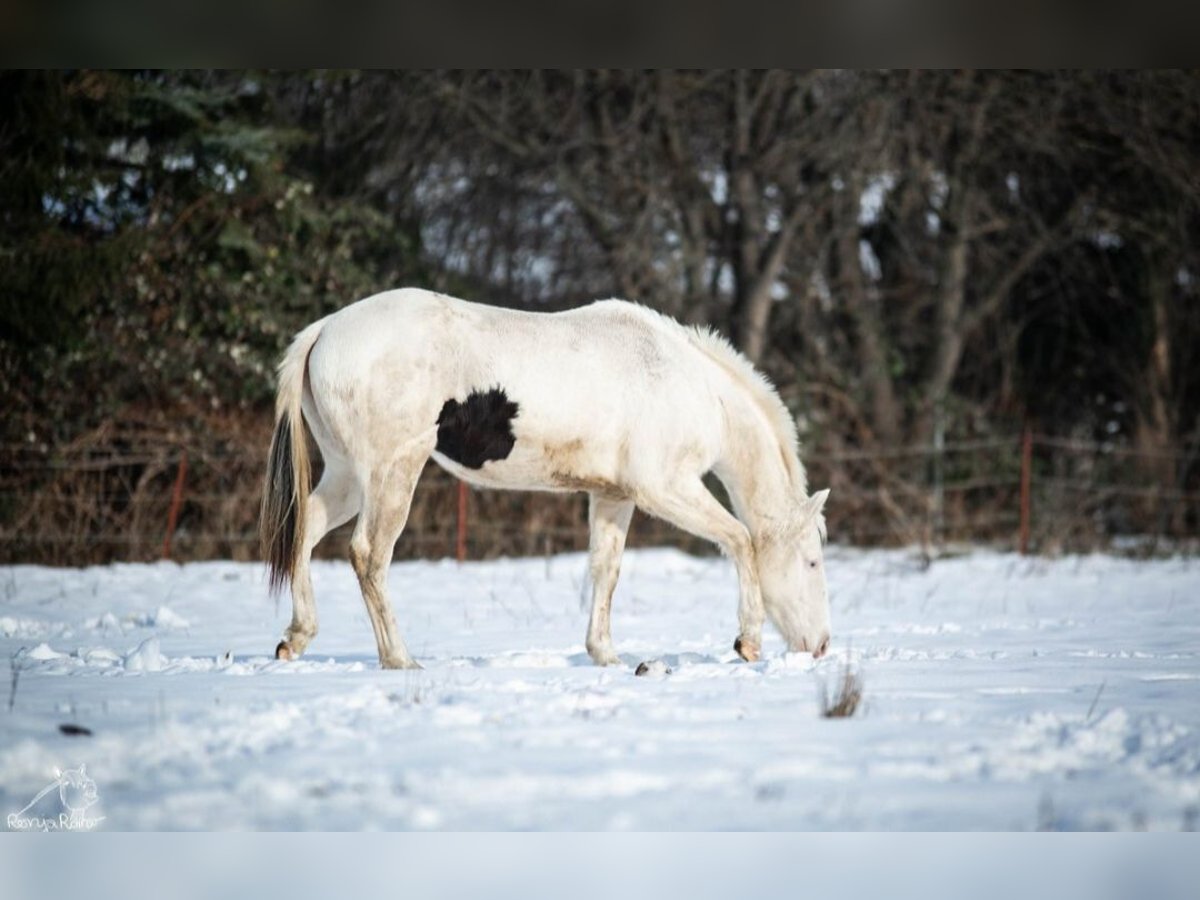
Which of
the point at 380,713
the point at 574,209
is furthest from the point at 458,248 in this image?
the point at 380,713

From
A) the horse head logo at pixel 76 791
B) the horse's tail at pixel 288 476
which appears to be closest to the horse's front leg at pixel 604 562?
the horse's tail at pixel 288 476

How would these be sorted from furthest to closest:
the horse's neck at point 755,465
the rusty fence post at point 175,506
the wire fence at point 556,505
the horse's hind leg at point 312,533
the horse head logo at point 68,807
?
the wire fence at point 556,505 < the rusty fence post at point 175,506 < the horse's neck at point 755,465 < the horse's hind leg at point 312,533 < the horse head logo at point 68,807

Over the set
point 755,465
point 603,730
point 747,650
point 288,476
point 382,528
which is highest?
point 755,465

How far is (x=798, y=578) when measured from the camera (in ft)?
19.5

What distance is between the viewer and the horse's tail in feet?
18.1

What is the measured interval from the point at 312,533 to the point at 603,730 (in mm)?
2412

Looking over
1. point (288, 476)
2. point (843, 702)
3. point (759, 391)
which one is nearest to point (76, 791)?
point (843, 702)

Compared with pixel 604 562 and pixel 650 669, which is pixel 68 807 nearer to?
pixel 650 669

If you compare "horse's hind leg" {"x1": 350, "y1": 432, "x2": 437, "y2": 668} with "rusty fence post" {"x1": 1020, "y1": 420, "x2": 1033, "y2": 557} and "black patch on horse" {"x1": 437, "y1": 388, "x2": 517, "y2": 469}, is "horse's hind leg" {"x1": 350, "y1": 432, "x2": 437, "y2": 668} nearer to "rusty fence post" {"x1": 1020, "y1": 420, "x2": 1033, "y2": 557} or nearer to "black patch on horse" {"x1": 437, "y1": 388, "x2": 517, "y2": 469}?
"black patch on horse" {"x1": 437, "y1": 388, "x2": 517, "y2": 469}

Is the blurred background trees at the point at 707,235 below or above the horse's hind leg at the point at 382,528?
above

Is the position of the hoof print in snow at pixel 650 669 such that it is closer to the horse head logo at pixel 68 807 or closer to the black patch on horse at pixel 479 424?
the black patch on horse at pixel 479 424

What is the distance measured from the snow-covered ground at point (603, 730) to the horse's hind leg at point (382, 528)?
263 millimetres

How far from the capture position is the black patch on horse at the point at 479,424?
5414 millimetres
